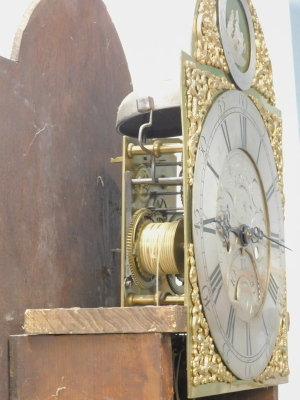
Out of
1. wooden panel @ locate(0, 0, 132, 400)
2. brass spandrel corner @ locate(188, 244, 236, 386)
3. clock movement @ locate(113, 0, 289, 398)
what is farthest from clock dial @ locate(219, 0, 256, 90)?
brass spandrel corner @ locate(188, 244, 236, 386)

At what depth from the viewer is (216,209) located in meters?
1.78

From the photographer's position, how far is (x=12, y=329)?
169 centimetres

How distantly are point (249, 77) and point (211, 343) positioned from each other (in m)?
0.63

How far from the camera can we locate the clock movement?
1.70 meters

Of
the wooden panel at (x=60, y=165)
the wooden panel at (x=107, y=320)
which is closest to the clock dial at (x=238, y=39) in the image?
the wooden panel at (x=60, y=165)

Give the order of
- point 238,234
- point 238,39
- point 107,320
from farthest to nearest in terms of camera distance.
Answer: point 238,39
point 238,234
point 107,320

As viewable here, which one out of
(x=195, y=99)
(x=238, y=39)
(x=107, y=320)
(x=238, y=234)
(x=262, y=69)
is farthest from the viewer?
(x=262, y=69)

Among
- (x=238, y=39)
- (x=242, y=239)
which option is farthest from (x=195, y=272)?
(x=238, y=39)

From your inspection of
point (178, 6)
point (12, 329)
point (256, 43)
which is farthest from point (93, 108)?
point (178, 6)

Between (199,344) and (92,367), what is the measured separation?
0.60 feet

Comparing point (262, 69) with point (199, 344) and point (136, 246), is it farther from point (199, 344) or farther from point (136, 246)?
point (199, 344)

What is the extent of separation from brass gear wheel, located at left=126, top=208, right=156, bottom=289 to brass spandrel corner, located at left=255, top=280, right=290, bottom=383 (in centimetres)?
32

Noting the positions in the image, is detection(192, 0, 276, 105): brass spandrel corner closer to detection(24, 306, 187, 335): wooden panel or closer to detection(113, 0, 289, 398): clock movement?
detection(113, 0, 289, 398): clock movement

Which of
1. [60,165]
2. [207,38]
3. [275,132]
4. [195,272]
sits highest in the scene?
[207,38]
